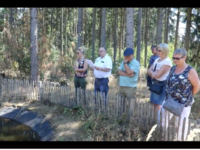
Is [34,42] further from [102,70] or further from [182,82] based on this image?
[182,82]

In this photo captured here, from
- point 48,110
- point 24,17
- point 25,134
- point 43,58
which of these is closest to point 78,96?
point 48,110

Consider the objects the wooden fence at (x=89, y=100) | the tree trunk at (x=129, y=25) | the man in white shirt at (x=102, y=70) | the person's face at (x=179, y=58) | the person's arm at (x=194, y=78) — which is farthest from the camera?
the tree trunk at (x=129, y=25)

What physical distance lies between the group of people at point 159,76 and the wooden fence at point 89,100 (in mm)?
135

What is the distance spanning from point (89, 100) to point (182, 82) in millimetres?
2581

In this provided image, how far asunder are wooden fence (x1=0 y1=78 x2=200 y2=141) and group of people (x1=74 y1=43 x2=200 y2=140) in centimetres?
13

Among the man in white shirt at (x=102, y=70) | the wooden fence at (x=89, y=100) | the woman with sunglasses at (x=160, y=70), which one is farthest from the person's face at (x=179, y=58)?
the man in white shirt at (x=102, y=70)

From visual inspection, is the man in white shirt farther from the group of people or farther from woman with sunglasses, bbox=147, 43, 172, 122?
woman with sunglasses, bbox=147, 43, 172, 122

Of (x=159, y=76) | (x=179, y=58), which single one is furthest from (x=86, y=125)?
(x=179, y=58)

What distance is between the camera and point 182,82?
3146 millimetres

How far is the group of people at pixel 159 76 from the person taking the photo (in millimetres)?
3156

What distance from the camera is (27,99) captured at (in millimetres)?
6383

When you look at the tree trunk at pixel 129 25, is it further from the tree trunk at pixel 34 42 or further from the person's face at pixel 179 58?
the tree trunk at pixel 34 42

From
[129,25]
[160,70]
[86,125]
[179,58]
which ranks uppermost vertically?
[129,25]
